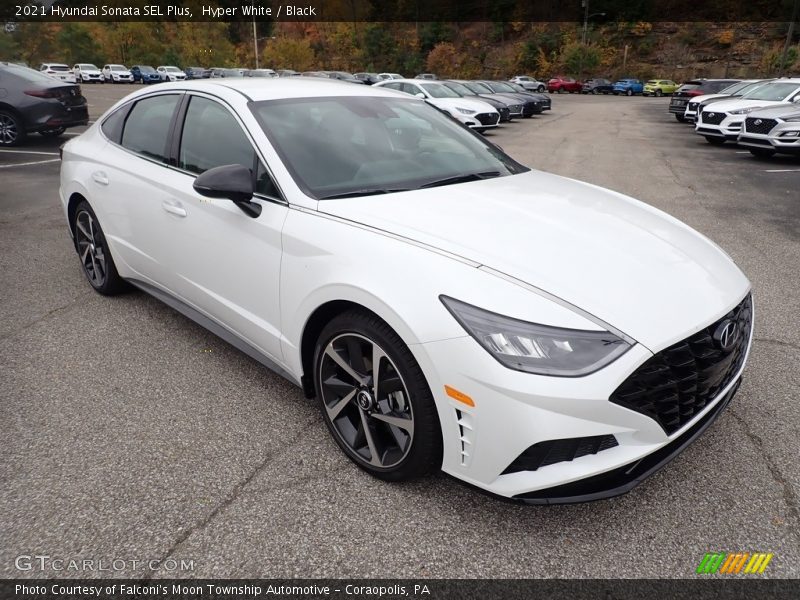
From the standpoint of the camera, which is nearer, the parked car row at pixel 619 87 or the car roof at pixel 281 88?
the car roof at pixel 281 88

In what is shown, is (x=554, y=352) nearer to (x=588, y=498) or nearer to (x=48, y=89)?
(x=588, y=498)

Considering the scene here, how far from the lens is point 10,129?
11.7 meters

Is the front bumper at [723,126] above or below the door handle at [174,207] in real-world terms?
below

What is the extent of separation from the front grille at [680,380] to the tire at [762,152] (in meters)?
11.6

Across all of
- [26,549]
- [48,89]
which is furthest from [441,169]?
[48,89]

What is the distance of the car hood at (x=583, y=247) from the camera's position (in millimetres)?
2057

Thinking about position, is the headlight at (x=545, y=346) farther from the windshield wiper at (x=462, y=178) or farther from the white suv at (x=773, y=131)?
the white suv at (x=773, y=131)

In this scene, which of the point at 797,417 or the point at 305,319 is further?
the point at 797,417

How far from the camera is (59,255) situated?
18.0 ft

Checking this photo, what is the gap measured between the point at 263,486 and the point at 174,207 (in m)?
1.70

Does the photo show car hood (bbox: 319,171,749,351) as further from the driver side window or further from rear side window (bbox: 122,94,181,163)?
rear side window (bbox: 122,94,181,163)

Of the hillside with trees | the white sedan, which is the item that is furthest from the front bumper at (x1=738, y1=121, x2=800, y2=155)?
the hillside with trees

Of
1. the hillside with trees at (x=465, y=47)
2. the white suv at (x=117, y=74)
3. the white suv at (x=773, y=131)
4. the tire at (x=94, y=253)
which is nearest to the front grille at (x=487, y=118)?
the white suv at (x=773, y=131)

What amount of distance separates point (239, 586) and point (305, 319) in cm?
107
